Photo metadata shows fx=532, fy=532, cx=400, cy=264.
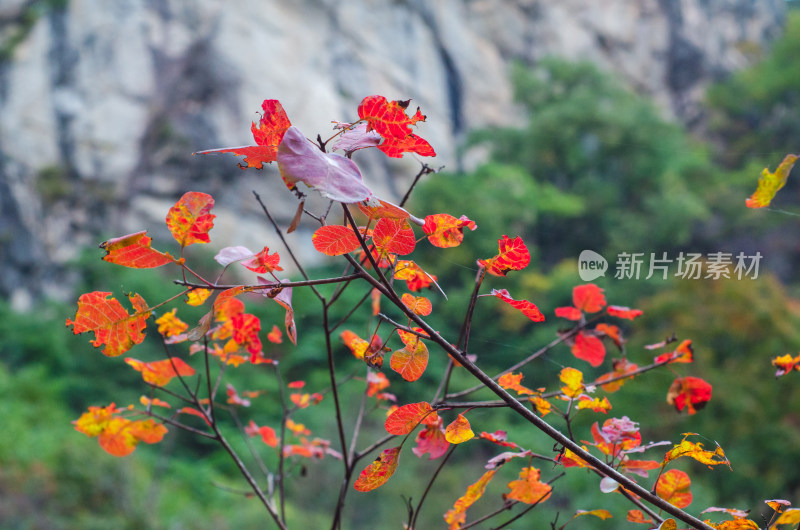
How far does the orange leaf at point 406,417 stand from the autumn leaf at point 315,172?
0.10m

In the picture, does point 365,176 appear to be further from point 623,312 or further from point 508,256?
point 508,256

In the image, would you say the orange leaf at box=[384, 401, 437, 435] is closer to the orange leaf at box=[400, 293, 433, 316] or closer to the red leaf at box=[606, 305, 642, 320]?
the orange leaf at box=[400, 293, 433, 316]

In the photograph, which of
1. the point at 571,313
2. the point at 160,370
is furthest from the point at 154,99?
the point at 571,313

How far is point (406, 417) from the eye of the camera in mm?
225

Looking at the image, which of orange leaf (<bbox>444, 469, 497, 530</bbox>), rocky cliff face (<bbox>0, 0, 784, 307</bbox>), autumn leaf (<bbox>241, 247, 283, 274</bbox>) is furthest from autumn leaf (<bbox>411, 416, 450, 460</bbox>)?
rocky cliff face (<bbox>0, 0, 784, 307</bbox>)

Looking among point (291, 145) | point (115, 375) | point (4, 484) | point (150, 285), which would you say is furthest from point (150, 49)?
point (291, 145)

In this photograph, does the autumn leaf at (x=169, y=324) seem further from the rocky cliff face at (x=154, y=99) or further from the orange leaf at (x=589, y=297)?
the rocky cliff face at (x=154, y=99)

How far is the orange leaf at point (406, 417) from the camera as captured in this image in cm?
22

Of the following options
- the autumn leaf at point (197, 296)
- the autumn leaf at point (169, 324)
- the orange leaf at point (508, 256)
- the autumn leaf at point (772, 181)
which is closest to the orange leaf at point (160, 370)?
the autumn leaf at point (169, 324)

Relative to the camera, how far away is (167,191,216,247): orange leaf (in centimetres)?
21

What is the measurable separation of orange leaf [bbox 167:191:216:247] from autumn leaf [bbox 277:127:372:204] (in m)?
0.06

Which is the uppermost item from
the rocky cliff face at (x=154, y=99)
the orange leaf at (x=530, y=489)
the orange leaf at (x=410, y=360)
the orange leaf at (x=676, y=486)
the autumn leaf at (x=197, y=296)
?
the rocky cliff face at (x=154, y=99)

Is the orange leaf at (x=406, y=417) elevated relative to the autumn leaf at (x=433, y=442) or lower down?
elevated

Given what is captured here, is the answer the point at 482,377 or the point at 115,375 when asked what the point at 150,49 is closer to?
the point at 115,375
